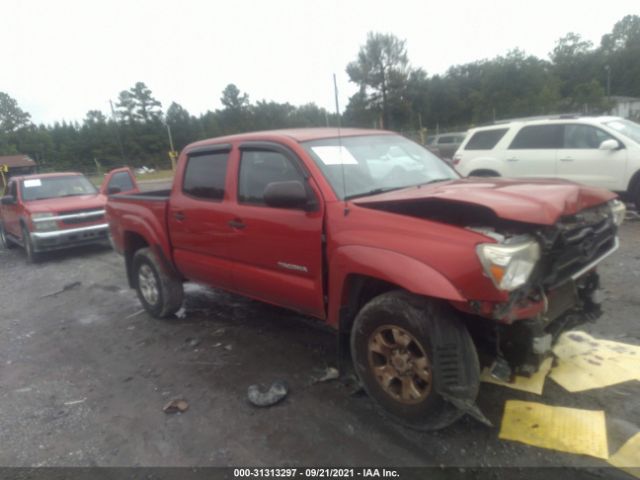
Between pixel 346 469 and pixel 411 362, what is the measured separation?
0.71m

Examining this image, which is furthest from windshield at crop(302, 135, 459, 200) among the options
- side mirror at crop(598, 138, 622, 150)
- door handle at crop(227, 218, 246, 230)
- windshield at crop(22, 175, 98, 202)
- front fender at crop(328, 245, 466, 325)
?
windshield at crop(22, 175, 98, 202)

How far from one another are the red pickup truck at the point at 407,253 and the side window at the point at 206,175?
23mm

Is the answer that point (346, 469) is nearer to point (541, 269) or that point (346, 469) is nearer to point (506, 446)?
point (506, 446)

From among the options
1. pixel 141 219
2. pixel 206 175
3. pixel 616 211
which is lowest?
pixel 141 219

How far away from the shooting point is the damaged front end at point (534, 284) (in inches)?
95.3

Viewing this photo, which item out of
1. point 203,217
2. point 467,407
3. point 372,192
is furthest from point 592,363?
point 203,217

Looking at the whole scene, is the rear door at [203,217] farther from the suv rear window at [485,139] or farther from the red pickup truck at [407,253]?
the suv rear window at [485,139]

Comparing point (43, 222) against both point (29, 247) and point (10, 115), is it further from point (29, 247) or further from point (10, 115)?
point (10, 115)

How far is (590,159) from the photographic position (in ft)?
26.8

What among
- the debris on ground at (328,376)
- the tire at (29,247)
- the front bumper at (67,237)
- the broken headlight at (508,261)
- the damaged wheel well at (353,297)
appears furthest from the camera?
the tire at (29,247)

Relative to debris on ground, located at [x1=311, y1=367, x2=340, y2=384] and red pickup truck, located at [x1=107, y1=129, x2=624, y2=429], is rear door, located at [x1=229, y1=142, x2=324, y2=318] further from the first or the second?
debris on ground, located at [x1=311, y1=367, x2=340, y2=384]

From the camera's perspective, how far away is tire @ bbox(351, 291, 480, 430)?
257 cm

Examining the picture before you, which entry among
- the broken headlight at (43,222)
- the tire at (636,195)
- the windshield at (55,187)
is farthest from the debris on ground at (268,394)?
the windshield at (55,187)

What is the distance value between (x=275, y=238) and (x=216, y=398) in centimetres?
128
